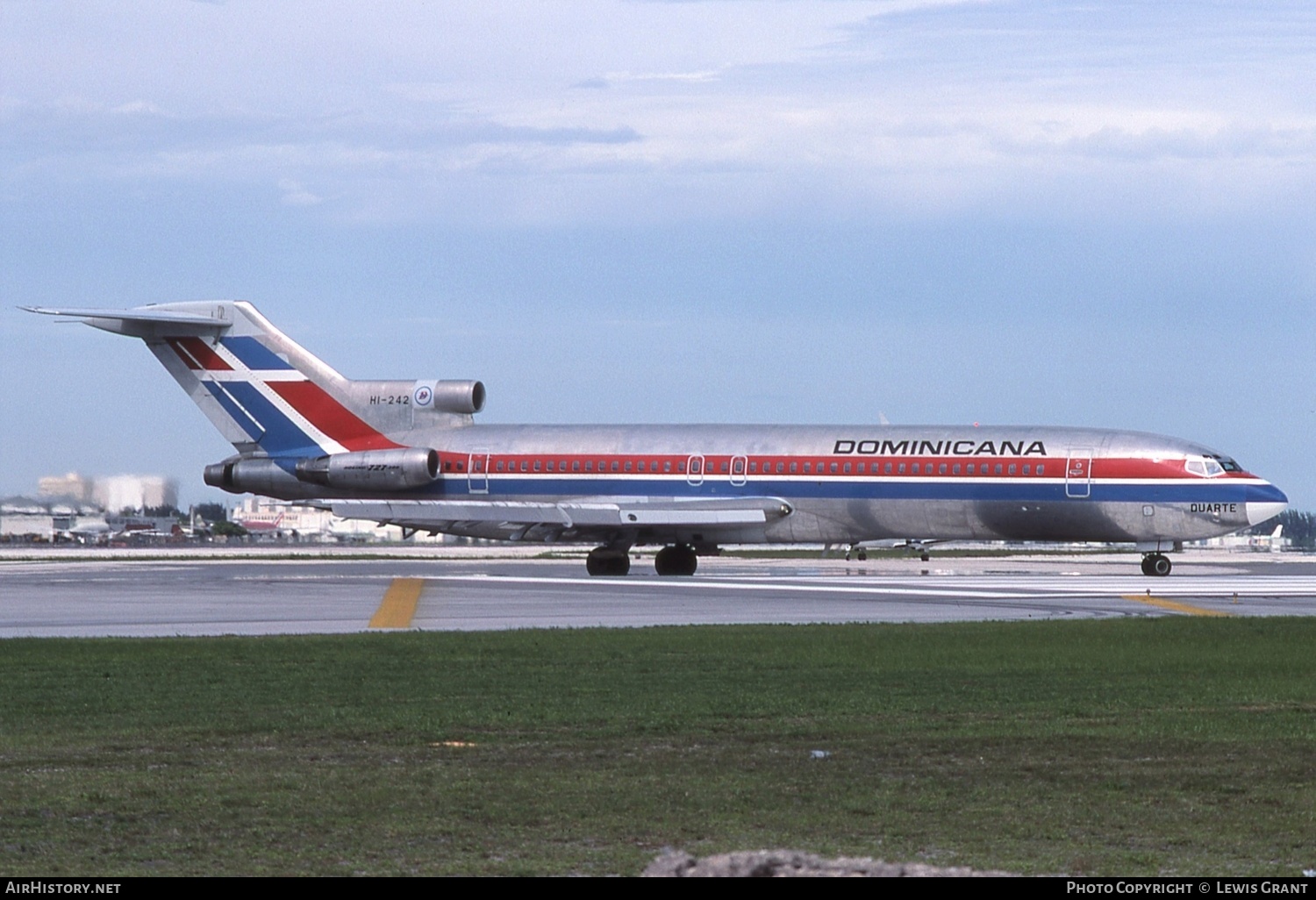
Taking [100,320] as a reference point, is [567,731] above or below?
below

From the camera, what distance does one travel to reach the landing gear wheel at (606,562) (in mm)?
44312

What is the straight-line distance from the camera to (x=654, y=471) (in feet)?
151

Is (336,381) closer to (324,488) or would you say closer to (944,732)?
(324,488)

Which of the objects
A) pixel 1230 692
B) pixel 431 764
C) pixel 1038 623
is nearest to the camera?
pixel 431 764

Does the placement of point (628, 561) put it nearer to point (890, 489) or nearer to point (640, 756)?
point (890, 489)

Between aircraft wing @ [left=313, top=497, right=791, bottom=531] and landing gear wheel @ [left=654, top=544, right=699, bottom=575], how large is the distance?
1497mm

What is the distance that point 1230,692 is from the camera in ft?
51.8

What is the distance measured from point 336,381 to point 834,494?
49.2 feet

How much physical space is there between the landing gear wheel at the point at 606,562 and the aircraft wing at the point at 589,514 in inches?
26.9

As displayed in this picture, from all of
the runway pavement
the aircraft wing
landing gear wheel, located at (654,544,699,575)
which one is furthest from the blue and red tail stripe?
landing gear wheel, located at (654,544,699,575)

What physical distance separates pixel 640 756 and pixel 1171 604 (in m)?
20.2

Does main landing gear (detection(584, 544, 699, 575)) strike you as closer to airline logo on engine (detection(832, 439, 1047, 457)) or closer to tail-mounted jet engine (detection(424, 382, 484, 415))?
airline logo on engine (detection(832, 439, 1047, 457))

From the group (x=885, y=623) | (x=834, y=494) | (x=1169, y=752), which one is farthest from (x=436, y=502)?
(x=1169, y=752)

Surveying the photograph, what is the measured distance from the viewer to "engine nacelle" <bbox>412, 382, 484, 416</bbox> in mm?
48781
